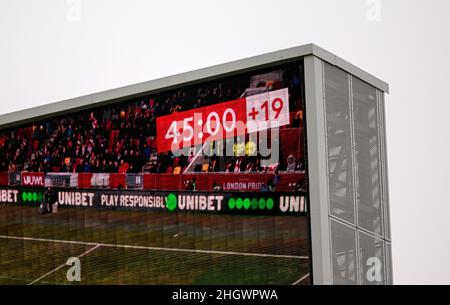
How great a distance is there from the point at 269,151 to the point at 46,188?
6688 millimetres

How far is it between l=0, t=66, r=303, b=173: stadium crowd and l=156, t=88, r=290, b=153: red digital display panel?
15 cm

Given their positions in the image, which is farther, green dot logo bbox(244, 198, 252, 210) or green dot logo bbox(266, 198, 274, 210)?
green dot logo bbox(244, 198, 252, 210)

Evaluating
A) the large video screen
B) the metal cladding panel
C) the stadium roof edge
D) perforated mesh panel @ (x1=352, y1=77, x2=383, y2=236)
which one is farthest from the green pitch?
the stadium roof edge

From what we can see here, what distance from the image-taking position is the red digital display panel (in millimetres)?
13297

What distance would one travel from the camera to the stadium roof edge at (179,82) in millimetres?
13148

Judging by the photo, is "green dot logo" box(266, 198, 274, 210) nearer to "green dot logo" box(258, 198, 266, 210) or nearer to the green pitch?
"green dot logo" box(258, 198, 266, 210)

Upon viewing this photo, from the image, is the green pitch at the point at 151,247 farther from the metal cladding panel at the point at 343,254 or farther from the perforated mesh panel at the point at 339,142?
the perforated mesh panel at the point at 339,142

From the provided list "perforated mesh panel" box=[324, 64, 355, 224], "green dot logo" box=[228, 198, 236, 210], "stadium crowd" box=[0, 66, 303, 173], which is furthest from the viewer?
"green dot logo" box=[228, 198, 236, 210]

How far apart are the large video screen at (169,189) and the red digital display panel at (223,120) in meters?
0.02

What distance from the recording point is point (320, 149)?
504 inches

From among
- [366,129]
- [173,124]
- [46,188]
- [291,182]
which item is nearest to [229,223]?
[291,182]

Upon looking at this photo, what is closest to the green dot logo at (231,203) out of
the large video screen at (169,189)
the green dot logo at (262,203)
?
the large video screen at (169,189)

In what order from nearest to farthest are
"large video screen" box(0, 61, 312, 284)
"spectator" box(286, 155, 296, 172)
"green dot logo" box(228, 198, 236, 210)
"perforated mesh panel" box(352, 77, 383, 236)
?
1. "spectator" box(286, 155, 296, 172)
2. "large video screen" box(0, 61, 312, 284)
3. "green dot logo" box(228, 198, 236, 210)
4. "perforated mesh panel" box(352, 77, 383, 236)

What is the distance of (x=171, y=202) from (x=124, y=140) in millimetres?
2026
